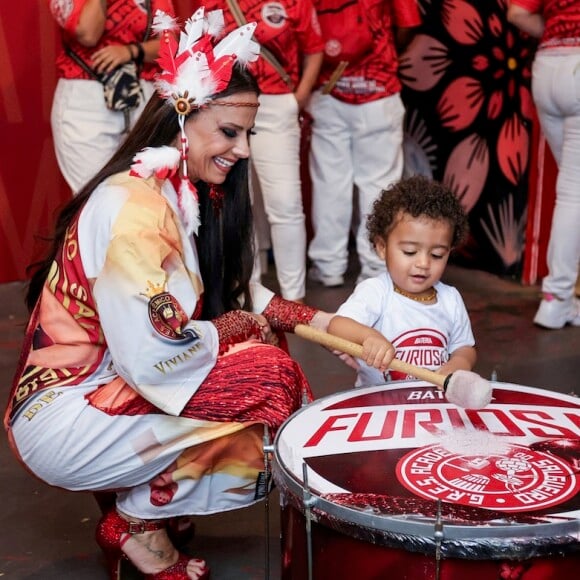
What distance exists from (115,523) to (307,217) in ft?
11.2

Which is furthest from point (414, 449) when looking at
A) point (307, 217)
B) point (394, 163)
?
point (307, 217)

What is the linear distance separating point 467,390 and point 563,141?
2244mm

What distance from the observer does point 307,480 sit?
1.42 m

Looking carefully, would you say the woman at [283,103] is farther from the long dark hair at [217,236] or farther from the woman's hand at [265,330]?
the woman's hand at [265,330]

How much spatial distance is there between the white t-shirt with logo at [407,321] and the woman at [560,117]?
1.45 m

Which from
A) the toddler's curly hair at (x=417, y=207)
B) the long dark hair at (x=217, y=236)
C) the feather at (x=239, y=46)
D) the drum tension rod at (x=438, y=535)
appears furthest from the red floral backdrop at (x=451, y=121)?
the drum tension rod at (x=438, y=535)

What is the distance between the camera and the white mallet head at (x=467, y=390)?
1.62 meters

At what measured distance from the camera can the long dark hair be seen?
6.66 feet

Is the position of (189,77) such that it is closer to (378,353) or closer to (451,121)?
(378,353)

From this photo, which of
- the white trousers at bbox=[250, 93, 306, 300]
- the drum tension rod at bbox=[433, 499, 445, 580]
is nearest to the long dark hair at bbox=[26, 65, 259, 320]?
the drum tension rod at bbox=[433, 499, 445, 580]

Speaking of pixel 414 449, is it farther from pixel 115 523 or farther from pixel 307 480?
pixel 115 523

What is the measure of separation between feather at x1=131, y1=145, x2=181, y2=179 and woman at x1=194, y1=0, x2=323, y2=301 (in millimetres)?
1830

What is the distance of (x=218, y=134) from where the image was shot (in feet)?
6.50

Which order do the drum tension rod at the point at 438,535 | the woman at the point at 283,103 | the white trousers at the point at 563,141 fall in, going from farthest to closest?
the woman at the point at 283,103, the white trousers at the point at 563,141, the drum tension rod at the point at 438,535
